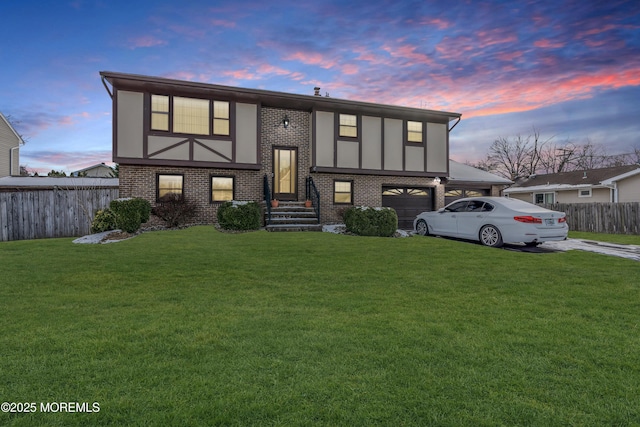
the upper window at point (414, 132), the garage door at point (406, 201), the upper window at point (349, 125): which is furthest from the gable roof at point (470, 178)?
the upper window at point (349, 125)

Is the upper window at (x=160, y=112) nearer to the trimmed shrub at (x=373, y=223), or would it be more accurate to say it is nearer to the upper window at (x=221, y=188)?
the upper window at (x=221, y=188)

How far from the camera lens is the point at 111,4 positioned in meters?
11.5

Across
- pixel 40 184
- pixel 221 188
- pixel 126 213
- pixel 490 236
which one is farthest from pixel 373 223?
pixel 40 184

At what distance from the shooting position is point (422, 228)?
42.3 ft

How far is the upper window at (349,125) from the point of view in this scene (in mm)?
16109

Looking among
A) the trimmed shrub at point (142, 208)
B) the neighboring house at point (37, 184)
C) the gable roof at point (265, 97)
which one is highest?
A: the gable roof at point (265, 97)

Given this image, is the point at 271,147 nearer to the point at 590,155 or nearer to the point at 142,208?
the point at 142,208

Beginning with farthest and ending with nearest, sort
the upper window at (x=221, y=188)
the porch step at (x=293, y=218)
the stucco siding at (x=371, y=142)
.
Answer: the stucco siding at (x=371, y=142), the upper window at (x=221, y=188), the porch step at (x=293, y=218)

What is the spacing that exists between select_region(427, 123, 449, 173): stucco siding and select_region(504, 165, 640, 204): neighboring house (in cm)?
1361

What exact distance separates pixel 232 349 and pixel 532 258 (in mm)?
7626

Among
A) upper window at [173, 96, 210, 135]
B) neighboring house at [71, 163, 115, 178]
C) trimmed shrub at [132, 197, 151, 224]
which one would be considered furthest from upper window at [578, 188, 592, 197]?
neighboring house at [71, 163, 115, 178]

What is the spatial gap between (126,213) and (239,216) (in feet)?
11.7

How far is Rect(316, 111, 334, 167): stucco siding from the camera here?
51.2 ft

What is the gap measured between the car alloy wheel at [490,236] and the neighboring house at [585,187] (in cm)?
1872
